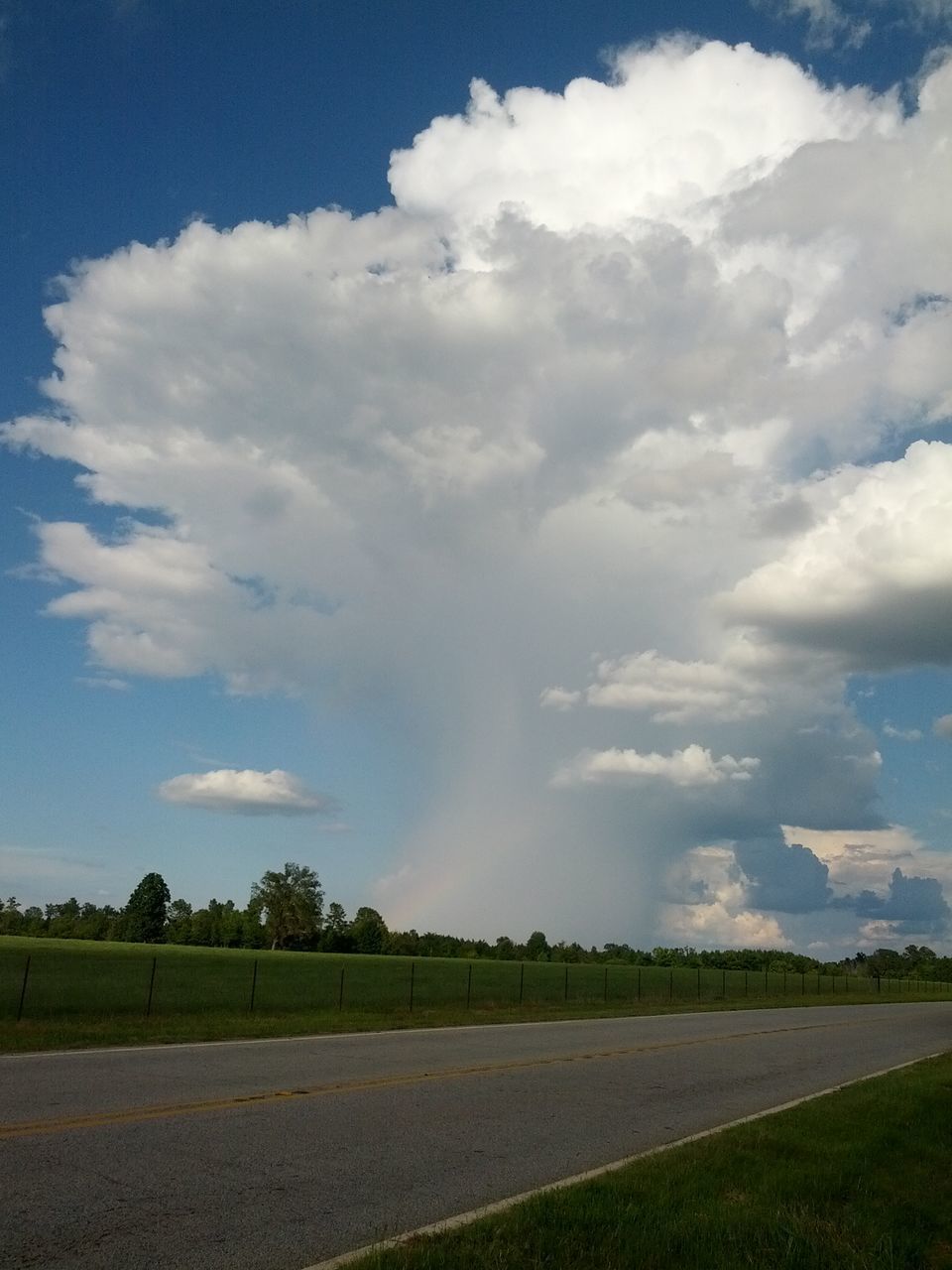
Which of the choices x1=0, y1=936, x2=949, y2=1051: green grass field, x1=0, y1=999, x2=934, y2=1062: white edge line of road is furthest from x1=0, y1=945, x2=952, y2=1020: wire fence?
x1=0, y1=999, x2=934, y2=1062: white edge line of road

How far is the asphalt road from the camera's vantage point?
6633 millimetres

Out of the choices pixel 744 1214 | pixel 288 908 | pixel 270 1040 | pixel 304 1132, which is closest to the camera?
pixel 744 1214

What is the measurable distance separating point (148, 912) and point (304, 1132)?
168742mm

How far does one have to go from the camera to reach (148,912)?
545ft

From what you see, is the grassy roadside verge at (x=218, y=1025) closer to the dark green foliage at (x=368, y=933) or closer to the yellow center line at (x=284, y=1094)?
the yellow center line at (x=284, y=1094)

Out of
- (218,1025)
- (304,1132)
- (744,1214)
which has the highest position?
(218,1025)

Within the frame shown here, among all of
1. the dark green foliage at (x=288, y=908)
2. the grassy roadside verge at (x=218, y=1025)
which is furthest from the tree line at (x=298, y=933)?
the grassy roadside verge at (x=218, y=1025)

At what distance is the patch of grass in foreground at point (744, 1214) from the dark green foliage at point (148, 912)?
16497 centimetres

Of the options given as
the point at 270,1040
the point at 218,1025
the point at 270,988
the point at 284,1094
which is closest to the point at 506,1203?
the point at 284,1094

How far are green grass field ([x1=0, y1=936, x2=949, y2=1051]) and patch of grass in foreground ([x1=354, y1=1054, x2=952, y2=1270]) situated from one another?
1171 cm

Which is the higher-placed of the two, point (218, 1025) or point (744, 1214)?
point (218, 1025)

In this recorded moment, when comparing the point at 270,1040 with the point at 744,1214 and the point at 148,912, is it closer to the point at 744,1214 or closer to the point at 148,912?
the point at 744,1214

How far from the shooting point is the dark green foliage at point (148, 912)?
16245cm

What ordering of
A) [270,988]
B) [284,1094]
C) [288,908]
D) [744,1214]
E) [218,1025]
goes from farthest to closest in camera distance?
[288,908] < [270,988] < [218,1025] < [284,1094] < [744,1214]
